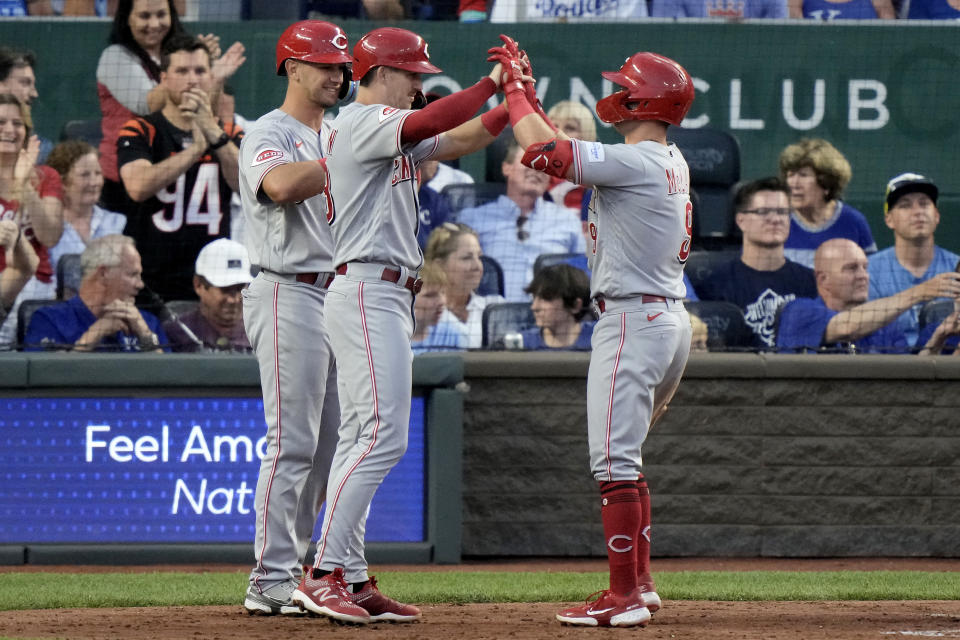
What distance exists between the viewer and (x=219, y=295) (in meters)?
6.46

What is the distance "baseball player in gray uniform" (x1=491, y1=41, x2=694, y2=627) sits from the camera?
3725 mm

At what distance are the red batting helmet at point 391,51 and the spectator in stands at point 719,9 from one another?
4407mm

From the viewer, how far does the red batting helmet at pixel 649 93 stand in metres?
3.85

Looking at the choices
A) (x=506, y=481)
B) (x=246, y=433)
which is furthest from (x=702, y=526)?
(x=246, y=433)

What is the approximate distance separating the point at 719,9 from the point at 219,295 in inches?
142

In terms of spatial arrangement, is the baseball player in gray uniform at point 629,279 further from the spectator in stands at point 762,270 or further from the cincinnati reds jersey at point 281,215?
the spectator in stands at point 762,270

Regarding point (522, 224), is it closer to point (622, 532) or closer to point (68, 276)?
point (68, 276)

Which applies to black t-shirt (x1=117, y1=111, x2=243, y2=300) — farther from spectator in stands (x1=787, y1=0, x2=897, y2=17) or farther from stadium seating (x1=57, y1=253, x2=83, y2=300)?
spectator in stands (x1=787, y1=0, x2=897, y2=17)

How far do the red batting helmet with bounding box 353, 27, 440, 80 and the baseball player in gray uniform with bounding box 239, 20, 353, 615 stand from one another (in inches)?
9.4

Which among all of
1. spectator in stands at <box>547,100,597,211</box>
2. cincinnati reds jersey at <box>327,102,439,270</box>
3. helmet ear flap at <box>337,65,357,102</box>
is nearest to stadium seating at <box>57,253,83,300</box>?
spectator in stands at <box>547,100,597,211</box>

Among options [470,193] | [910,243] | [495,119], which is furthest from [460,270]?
[495,119]

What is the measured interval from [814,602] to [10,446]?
11.4 ft

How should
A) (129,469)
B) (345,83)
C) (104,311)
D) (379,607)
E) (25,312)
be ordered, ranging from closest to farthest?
1. (379,607)
2. (345,83)
3. (129,469)
4. (104,311)
5. (25,312)

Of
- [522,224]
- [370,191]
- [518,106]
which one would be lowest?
[370,191]
